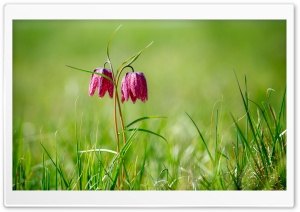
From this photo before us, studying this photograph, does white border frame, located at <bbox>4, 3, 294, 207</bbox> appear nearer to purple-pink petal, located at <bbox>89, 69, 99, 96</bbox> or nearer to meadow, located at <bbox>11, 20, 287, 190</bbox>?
meadow, located at <bbox>11, 20, 287, 190</bbox>

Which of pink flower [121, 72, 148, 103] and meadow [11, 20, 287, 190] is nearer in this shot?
pink flower [121, 72, 148, 103]

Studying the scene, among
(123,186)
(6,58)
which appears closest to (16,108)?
(6,58)

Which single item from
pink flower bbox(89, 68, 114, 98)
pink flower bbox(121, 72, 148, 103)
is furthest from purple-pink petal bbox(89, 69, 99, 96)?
pink flower bbox(121, 72, 148, 103)

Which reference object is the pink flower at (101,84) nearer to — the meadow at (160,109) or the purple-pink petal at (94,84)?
the purple-pink petal at (94,84)
